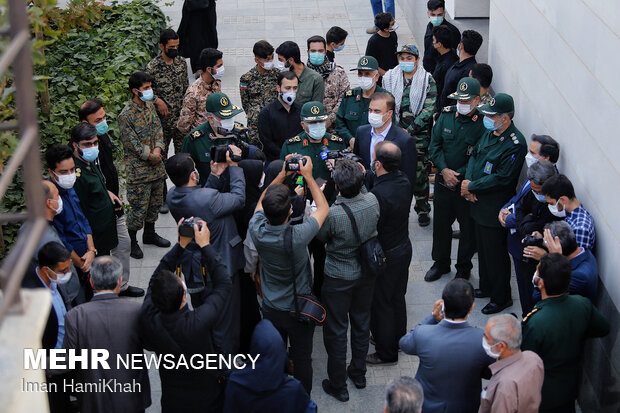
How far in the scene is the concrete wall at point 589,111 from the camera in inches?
213

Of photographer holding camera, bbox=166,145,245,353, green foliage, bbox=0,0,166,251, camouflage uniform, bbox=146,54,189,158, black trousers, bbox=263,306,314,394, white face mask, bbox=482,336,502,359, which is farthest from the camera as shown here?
green foliage, bbox=0,0,166,251

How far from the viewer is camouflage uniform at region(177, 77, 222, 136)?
8227mm

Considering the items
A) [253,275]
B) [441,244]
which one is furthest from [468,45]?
[253,275]

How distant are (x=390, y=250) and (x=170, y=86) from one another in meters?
4.11

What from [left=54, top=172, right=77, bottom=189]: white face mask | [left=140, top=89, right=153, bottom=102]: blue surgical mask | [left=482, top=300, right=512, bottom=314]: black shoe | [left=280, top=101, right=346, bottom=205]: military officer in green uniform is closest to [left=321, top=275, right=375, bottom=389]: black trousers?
[left=280, top=101, right=346, bottom=205]: military officer in green uniform

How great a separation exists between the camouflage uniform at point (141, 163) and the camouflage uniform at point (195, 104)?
0.46 m

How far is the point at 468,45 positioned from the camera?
8492mm

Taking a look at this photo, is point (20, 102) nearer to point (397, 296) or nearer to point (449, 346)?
point (449, 346)

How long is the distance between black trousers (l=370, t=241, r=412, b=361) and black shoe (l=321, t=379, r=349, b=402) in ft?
1.84

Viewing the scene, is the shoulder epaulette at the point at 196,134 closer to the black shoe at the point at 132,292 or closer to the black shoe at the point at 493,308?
the black shoe at the point at 132,292

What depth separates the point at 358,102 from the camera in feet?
25.5

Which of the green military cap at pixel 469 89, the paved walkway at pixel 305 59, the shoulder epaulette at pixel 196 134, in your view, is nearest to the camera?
the paved walkway at pixel 305 59

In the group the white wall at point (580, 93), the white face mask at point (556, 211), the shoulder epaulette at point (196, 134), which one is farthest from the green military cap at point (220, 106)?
the white wall at point (580, 93)

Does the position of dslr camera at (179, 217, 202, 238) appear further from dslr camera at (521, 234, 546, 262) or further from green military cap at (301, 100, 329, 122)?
dslr camera at (521, 234, 546, 262)
